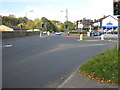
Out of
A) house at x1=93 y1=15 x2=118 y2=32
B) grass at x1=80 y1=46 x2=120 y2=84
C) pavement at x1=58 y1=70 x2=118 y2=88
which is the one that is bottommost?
pavement at x1=58 y1=70 x2=118 y2=88

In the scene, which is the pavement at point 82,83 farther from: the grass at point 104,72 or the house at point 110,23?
the house at point 110,23

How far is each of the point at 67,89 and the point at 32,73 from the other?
2353mm

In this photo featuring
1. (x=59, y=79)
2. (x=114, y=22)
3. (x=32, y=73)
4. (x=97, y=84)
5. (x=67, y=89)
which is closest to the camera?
(x=67, y=89)

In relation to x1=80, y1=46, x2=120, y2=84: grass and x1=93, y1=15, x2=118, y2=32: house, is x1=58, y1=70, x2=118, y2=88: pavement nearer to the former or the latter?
x1=80, y1=46, x2=120, y2=84: grass

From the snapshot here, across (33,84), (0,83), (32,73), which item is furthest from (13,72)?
(33,84)

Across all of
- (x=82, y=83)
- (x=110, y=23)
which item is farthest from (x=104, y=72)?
(x=110, y=23)

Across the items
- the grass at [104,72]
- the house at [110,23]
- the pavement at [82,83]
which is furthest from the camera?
the house at [110,23]

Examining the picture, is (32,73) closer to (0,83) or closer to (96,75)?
(0,83)

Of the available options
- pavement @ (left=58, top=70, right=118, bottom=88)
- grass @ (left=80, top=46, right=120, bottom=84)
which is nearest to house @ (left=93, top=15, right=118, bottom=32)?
grass @ (left=80, top=46, right=120, bottom=84)

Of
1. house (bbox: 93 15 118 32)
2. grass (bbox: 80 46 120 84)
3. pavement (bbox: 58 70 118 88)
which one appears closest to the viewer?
pavement (bbox: 58 70 118 88)

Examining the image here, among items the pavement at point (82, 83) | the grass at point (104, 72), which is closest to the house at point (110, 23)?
the grass at point (104, 72)

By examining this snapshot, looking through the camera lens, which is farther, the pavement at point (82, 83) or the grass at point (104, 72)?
the grass at point (104, 72)

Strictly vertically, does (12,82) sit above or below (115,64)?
below

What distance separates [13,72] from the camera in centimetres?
730
